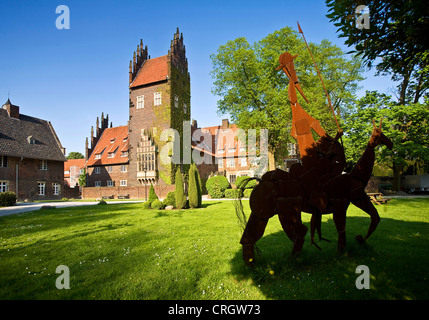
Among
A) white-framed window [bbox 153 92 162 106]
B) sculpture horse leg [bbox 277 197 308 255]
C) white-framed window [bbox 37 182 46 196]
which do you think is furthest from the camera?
white-framed window [bbox 153 92 162 106]

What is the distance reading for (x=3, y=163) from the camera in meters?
29.2

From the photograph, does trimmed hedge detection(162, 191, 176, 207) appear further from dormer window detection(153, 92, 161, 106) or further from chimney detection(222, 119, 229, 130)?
chimney detection(222, 119, 229, 130)

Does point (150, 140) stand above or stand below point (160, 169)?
above

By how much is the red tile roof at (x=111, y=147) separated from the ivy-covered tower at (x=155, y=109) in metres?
5.02

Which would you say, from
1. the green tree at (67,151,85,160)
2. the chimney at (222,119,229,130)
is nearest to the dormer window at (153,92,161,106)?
the chimney at (222,119,229,130)

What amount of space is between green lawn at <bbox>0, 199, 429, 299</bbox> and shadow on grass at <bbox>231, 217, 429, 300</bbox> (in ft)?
0.06

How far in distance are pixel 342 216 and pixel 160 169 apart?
30.1m

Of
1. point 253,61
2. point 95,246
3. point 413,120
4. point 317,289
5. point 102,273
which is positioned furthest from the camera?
point 253,61

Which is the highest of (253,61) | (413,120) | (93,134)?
(253,61)

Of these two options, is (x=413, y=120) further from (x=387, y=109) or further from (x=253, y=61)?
(x=253, y=61)

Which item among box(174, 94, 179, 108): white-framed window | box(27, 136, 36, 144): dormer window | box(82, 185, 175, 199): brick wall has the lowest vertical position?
box(82, 185, 175, 199): brick wall

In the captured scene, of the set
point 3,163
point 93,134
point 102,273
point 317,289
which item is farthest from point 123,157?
point 317,289

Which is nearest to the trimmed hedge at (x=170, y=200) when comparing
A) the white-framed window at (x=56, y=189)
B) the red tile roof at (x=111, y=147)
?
the red tile roof at (x=111, y=147)

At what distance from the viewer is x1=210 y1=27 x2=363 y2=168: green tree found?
23438mm
